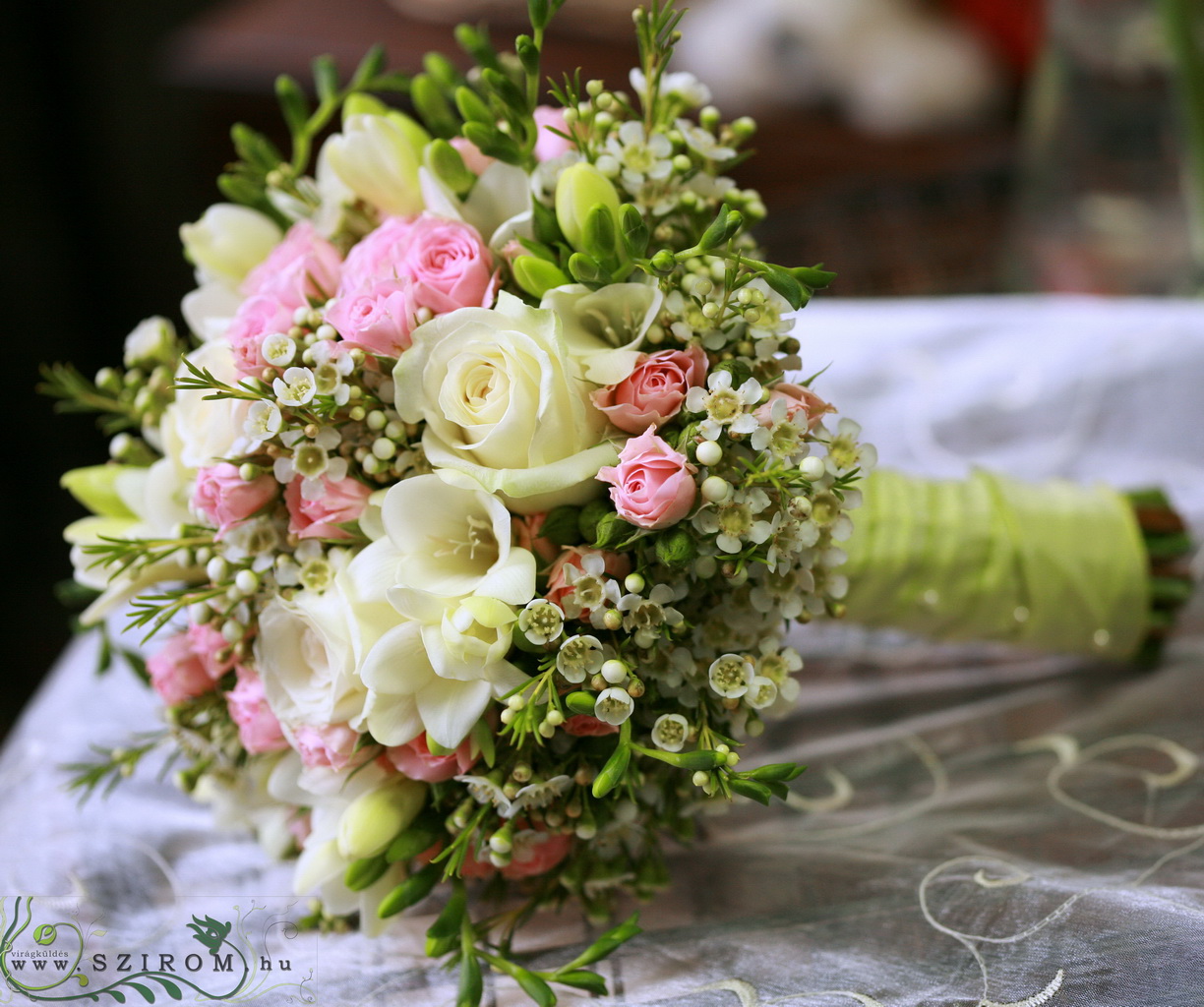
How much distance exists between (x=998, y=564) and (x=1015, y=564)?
1 cm

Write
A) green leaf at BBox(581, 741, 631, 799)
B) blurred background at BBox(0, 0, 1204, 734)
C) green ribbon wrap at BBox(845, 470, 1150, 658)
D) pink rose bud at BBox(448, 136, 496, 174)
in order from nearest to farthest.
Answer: green leaf at BBox(581, 741, 631, 799)
pink rose bud at BBox(448, 136, 496, 174)
green ribbon wrap at BBox(845, 470, 1150, 658)
blurred background at BBox(0, 0, 1204, 734)

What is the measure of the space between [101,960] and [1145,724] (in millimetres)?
607

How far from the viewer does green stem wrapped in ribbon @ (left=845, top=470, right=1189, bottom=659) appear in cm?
67

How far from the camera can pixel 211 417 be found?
490 millimetres

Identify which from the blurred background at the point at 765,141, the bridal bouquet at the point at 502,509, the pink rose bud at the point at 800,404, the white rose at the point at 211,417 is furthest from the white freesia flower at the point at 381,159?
the blurred background at the point at 765,141

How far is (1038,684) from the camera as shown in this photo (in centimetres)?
74

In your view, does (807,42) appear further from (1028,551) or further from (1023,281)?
(1028,551)

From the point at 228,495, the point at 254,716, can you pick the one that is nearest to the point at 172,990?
the point at 254,716

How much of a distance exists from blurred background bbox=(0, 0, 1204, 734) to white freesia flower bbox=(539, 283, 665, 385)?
67 centimetres

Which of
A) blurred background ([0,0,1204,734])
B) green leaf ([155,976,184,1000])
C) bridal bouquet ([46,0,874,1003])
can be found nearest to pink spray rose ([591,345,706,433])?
bridal bouquet ([46,0,874,1003])

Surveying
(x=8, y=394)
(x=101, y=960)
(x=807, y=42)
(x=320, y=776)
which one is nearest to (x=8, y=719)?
(x=8, y=394)

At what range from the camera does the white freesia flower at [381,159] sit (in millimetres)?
508

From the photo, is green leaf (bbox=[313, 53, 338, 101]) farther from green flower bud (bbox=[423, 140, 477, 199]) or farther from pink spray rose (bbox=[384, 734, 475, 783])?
pink spray rose (bbox=[384, 734, 475, 783])

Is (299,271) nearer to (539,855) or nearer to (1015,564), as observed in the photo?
(539,855)
